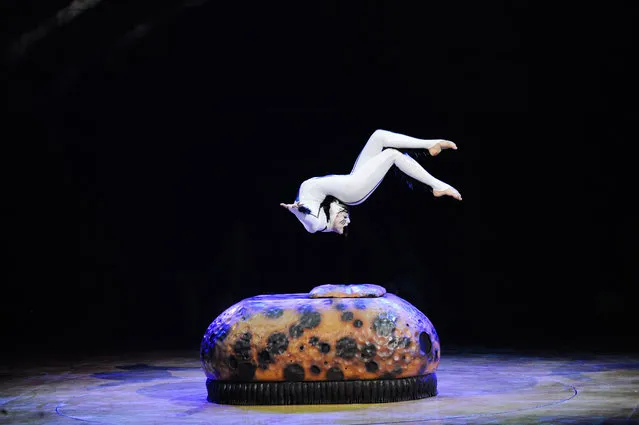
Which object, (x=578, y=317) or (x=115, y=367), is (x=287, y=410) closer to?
(x=115, y=367)

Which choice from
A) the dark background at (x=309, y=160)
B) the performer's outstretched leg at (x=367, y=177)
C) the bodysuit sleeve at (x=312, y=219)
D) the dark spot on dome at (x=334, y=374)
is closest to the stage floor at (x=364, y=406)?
the dark spot on dome at (x=334, y=374)

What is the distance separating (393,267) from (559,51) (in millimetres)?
2713

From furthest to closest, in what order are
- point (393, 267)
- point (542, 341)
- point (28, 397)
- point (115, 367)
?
point (393, 267) → point (542, 341) → point (115, 367) → point (28, 397)

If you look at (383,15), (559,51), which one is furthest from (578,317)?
(383,15)

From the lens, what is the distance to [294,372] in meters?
5.03

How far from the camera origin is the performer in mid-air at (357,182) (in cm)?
553

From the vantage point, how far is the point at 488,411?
183 inches

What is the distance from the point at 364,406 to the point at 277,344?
591mm

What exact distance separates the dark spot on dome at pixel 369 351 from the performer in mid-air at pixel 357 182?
2.94 feet

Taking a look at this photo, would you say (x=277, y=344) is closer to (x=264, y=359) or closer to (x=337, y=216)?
(x=264, y=359)

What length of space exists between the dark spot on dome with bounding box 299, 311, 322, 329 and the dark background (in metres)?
3.73

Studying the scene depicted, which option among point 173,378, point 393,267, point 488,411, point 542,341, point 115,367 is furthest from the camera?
point 393,267

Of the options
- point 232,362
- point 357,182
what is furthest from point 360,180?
point 232,362

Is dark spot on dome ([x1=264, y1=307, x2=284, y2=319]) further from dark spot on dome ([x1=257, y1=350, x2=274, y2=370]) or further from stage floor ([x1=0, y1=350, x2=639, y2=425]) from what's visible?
stage floor ([x1=0, y1=350, x2=639, y2=425])
